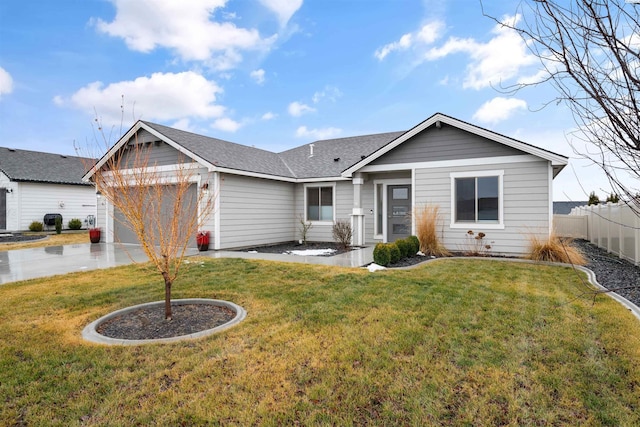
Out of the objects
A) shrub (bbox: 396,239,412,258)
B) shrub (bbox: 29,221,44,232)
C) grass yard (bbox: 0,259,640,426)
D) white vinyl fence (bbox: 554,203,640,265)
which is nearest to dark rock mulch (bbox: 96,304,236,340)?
grass yard (bbox: 0,259,640,426)

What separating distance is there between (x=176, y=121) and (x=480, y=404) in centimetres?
2483

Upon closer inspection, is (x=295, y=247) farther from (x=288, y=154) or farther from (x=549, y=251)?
(x=549, y=251)

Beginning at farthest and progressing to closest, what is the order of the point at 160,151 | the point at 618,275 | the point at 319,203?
the point at 319,203
the point at 160,151
the point at 618,275

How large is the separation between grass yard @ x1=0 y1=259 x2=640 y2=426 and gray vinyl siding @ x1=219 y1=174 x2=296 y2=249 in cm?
653

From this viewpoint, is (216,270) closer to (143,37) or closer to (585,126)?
(585,126)

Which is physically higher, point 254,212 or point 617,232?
point 254,212

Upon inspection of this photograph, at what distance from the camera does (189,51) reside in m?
14.5

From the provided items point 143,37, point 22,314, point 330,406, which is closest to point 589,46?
point 330,406

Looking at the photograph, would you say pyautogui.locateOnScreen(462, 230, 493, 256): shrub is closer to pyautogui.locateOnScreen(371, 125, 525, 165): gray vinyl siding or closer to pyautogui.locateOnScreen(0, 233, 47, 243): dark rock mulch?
pyautogui.locateOnScreen(371, 125, 525, 165): gray vinyl siding

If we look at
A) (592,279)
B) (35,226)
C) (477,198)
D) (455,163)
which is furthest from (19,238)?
(592,279)

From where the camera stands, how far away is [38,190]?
70.1 feet

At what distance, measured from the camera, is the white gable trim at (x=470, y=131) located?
955 centimetres

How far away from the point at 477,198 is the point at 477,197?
3 cm

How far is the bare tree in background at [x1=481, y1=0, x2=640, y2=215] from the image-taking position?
166cm
